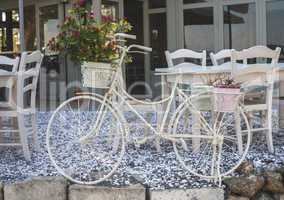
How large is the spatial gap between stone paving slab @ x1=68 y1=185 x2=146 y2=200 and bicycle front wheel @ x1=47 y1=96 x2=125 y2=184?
0.31 ft

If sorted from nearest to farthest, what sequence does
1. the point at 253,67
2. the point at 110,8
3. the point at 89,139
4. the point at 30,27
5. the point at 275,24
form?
the point at 89,139 → the point at 253,67 → the point at 275,24 → the point at 110,8 → the point at 30,27

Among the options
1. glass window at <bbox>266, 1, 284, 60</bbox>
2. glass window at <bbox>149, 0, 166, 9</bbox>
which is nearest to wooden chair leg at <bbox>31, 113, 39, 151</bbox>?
glass window at <bbox>266, 1, 284, 60</bbox>

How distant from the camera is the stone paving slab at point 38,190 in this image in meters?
3.39

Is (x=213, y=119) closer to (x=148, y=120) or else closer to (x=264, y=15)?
(x=148, y=120)

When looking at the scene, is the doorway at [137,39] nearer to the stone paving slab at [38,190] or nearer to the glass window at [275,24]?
the glass window at [275,24]

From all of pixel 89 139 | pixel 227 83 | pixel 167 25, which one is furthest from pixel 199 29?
pixel 89 139

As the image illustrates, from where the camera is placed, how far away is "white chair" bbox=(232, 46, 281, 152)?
13.1ft

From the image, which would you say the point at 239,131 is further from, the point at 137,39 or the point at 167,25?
the point at 137,39

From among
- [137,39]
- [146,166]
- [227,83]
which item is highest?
[137,39]

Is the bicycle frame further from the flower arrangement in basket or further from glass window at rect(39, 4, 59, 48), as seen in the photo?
glass window at rect(39, 4, 59, 48)

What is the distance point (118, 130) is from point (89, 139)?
0.22 metres

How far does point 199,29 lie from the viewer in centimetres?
1061

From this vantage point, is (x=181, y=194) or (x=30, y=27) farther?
(x=30, y=27)

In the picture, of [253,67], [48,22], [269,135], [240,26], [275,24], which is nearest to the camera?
[253,67]
